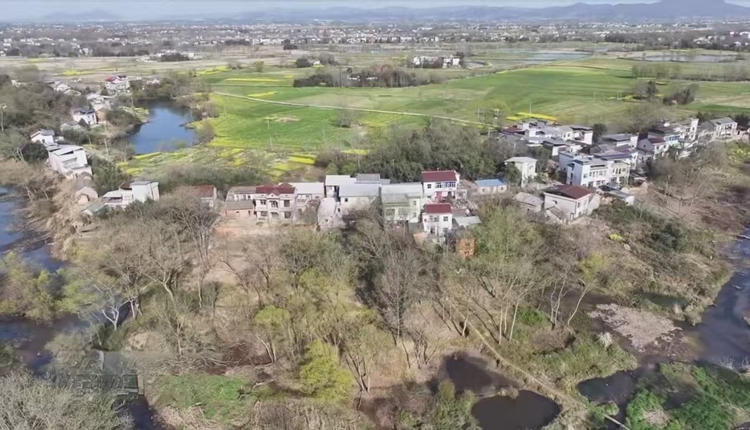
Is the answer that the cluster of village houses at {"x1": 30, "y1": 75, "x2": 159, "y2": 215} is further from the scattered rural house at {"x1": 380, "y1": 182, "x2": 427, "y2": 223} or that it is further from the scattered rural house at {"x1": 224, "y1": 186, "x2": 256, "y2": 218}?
the scattered rural house at {"x1": 380, "y1": 182, "x2": 427, "y2": 223}

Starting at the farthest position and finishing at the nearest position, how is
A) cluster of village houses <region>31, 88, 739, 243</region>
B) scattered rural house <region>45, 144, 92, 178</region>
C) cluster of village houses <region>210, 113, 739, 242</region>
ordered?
scattered rural house <region>45, 144, 92, 178</region>
cluster of village houses <region>31, 88, 739, 243</region>
cluster of village houses <region>210, 113, 739, 242</region>

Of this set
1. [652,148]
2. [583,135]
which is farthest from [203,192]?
[652,148]

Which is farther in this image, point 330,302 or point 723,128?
point 723,128

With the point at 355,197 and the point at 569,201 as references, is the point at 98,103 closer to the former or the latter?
the point at 355,197

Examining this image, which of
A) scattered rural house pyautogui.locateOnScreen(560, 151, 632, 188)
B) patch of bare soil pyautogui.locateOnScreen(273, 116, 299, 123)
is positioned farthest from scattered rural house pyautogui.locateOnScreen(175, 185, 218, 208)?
patch of bare soil pyautogui.locateOnScreen(273, 116, 299, 123)

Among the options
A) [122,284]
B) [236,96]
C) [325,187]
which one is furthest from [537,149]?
[236,96]

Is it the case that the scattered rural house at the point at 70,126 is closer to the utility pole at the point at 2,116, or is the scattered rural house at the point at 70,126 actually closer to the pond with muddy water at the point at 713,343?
the utility pole at the point at 2,116

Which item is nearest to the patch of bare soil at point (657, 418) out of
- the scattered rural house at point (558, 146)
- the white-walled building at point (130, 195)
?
the scattered rural house at point (558, 146)
